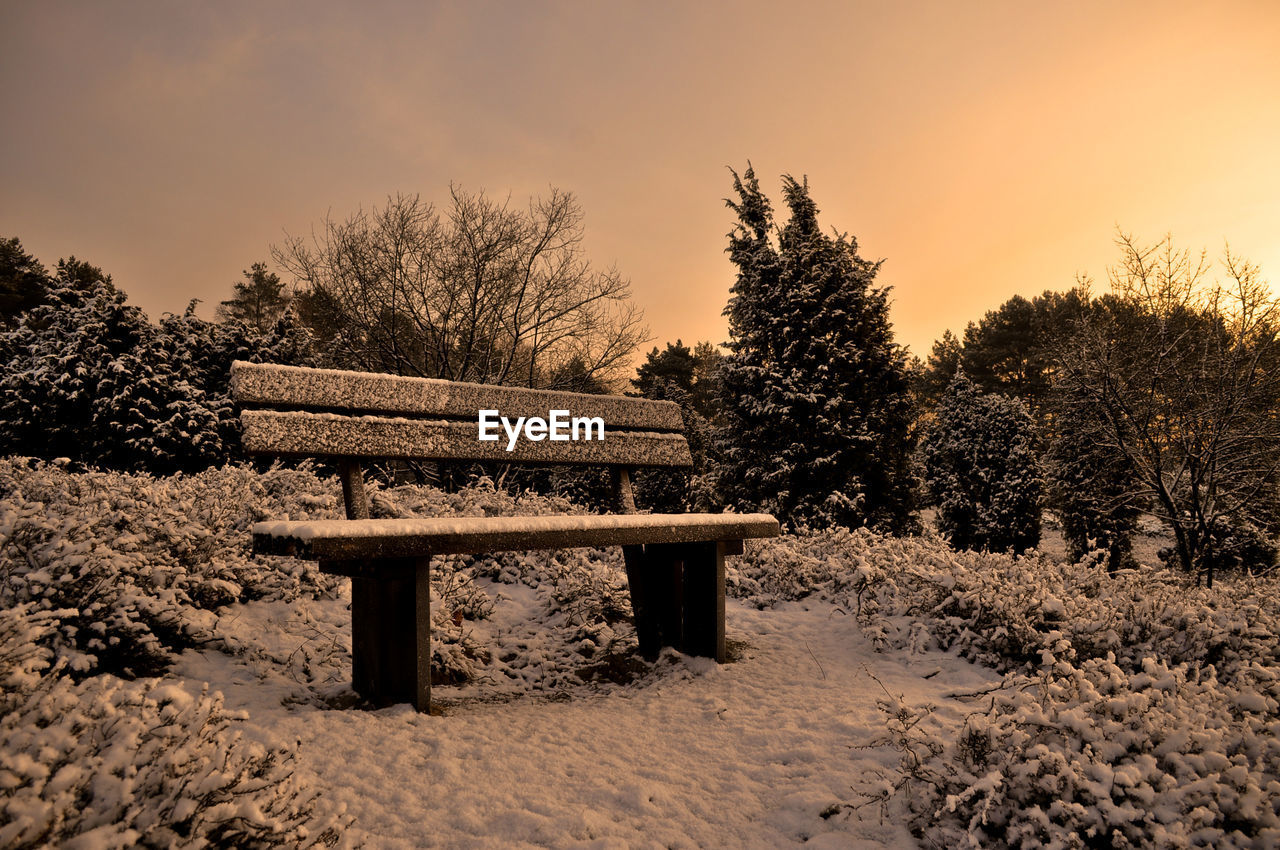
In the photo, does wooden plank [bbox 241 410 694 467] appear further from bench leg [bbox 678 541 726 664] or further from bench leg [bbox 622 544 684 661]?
bench leg [bbox 678 541 726 664]

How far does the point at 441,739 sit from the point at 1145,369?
11.8 m

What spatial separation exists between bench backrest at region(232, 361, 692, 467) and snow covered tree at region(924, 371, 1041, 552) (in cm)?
1601

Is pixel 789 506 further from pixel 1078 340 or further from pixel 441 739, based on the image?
pixel 441 739

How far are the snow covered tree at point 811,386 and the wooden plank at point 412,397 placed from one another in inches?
384

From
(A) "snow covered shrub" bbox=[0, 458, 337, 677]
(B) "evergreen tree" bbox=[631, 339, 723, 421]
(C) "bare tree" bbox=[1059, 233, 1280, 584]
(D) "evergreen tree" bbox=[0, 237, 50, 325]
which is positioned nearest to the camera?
(A) "snow covered shrub" bbox=[0, 458, 337, 677]

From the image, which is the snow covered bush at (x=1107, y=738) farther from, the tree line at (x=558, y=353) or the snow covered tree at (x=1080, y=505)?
the snow covered tree at (x=1080, y=505)

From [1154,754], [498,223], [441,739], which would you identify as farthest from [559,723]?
[498,223]

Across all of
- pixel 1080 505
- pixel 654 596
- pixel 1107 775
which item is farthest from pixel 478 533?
pixel 1080 505

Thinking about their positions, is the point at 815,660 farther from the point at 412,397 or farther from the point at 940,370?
the point at 940,370

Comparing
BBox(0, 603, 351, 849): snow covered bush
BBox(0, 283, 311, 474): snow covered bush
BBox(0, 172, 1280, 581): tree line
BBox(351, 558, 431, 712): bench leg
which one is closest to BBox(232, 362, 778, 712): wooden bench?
BBox(351, 558, 431, 712): bench leg

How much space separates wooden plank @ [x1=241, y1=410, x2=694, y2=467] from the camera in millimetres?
3199

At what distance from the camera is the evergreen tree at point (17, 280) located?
2611 cm

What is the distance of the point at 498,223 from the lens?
13766mm

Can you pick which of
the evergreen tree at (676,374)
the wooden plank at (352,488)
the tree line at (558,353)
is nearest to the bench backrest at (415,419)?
the wooden plank at (352,488)
